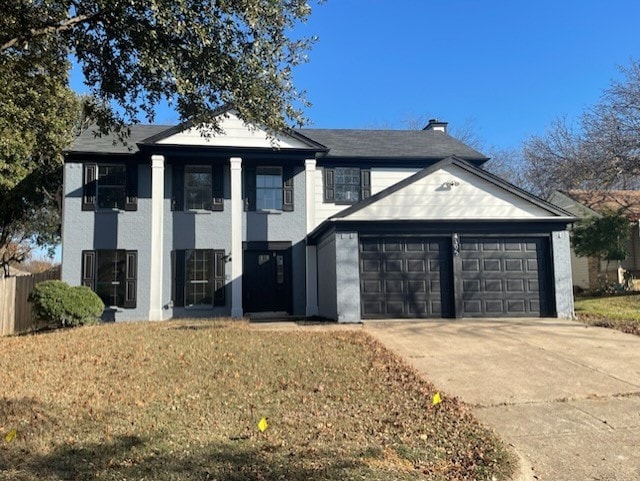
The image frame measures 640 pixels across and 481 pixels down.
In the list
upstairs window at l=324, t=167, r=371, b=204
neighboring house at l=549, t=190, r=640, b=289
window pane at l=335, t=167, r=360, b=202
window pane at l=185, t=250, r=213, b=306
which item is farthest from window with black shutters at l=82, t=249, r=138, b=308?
neighboring house at l=549, t=190, r=640, b=289

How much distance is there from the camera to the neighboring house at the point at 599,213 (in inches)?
831

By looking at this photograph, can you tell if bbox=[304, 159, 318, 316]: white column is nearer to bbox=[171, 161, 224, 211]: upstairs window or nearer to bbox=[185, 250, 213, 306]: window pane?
bbox=[171, 161, 224, 211]: upstairs window

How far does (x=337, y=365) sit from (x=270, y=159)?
9.91 m

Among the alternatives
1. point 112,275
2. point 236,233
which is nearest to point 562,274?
point 236,233

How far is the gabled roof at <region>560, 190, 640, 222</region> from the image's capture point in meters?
21.6

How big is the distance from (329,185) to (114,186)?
6.90 meters

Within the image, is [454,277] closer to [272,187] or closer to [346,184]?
[346,184]

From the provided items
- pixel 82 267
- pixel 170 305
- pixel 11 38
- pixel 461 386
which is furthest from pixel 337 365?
pixel 82 267

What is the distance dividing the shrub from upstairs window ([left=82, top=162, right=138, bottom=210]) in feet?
11.3

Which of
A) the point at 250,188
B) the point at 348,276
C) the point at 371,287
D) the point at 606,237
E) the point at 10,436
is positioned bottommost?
the point at 10,436

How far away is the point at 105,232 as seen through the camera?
16266 mm

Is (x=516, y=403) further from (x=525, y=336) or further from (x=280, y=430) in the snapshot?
(x=525, y=336)

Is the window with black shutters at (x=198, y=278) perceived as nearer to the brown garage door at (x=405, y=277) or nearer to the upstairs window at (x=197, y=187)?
the upstairs window at (x=197, y=187)

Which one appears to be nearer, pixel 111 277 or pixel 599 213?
pixel 111 277
